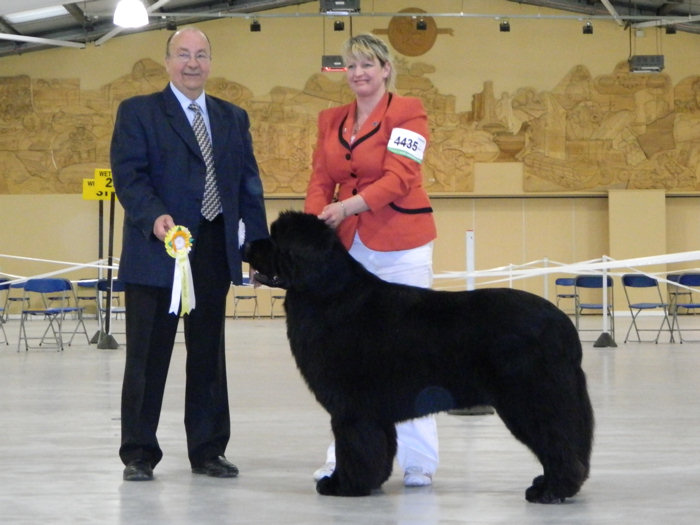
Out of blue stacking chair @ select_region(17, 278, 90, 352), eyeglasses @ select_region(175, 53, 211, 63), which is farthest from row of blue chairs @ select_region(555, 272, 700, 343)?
eyeglasses @ select_region(175, 53, 211, 63)

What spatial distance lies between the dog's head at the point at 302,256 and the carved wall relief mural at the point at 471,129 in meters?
14.4

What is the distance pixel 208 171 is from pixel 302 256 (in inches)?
29.5

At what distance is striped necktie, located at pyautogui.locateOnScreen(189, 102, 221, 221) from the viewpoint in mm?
3904

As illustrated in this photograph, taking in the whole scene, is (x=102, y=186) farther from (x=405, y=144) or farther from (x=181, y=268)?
(x=405, y=144)

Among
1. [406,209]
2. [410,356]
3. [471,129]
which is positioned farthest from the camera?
[471,129]

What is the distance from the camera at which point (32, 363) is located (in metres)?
9.09

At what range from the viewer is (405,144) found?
3.73 meters

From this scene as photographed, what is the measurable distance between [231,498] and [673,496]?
5.09 feet

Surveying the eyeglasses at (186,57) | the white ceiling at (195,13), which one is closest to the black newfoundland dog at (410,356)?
the eyeglasses at (186,57)

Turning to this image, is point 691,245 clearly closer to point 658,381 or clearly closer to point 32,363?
point 658,381

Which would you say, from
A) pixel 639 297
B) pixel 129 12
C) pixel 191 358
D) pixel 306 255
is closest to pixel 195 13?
pixel 129 12

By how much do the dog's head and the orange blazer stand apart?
1.17 feet

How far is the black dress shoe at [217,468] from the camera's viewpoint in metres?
3.85

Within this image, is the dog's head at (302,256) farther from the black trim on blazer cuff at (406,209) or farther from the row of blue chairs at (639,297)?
the row of blue chairs at (639,297)
